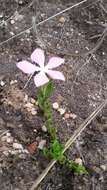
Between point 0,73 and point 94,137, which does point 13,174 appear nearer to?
point 94,137

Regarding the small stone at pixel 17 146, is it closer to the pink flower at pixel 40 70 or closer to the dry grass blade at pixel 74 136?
the dry grass blade at pixel 74 136

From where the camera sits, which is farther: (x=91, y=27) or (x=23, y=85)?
(x=91, y=27)

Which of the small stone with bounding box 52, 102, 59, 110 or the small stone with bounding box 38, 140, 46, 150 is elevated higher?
the small stone with bounding box 52, 102, 59, 110

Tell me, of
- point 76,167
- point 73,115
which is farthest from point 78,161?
point 73,115

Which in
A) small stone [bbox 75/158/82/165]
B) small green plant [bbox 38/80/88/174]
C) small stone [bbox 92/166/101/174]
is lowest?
small stone [bbox 92/166/101/174]

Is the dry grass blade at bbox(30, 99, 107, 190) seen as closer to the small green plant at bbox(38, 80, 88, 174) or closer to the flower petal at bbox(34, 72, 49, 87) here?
the small green plant at bbox(38, 80, 88, 174)

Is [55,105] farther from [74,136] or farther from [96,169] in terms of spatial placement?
[96,169]

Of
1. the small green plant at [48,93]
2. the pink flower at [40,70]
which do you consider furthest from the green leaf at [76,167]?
the pink flower at [40,70]

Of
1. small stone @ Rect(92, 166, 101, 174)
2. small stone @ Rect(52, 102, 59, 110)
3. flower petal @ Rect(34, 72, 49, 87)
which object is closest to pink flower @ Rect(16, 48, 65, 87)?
flower petal @ Rect(34, 72, 49, 87)

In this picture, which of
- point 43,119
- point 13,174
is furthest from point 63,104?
point 13,174
